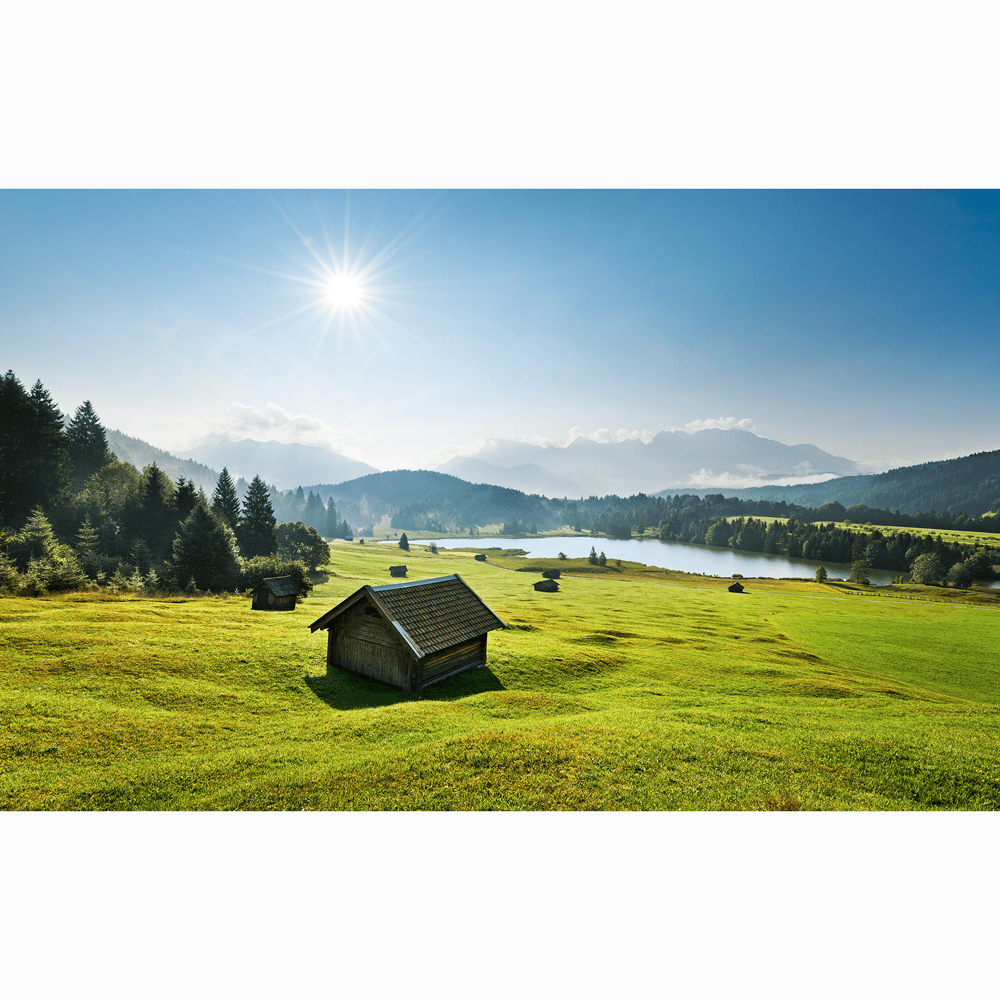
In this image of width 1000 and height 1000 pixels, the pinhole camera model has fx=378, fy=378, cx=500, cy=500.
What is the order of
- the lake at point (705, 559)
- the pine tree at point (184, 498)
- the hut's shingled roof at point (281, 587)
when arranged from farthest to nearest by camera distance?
1. the lake at point (705, 559)
2. the pine tree at point (184, 498)
3. the hut's shingled roof at point (281, 587)

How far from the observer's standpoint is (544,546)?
514ft

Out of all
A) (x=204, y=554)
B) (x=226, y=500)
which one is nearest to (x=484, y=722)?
(x=204, y=554)

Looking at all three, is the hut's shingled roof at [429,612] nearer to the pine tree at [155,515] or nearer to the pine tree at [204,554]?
the pine tree at [204,554]

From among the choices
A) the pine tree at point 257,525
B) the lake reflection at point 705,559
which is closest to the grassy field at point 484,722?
the pine tree at point 257,525

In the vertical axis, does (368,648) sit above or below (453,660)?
above

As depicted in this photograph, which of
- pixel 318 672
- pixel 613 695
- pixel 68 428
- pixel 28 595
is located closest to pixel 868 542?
pixel 613 695

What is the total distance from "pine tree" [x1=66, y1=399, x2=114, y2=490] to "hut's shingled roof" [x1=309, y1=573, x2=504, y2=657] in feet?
216

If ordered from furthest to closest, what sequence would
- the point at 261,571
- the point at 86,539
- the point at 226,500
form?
the point at 226,500 → the point at 261,571 → the point at 86,539

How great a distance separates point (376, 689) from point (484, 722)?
6.39 m

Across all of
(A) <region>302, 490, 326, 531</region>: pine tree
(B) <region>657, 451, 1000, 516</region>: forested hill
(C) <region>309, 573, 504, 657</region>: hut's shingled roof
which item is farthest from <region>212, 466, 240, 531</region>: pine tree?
(B) <region>657, 451, 1000, 516</region>: forested hill

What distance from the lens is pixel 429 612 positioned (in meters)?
18.0

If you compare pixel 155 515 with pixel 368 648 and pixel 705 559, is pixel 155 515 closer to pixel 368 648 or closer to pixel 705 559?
pixel 368 648

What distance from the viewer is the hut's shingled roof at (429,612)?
1653 centimetres

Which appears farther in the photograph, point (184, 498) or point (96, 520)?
point (184, 498)
